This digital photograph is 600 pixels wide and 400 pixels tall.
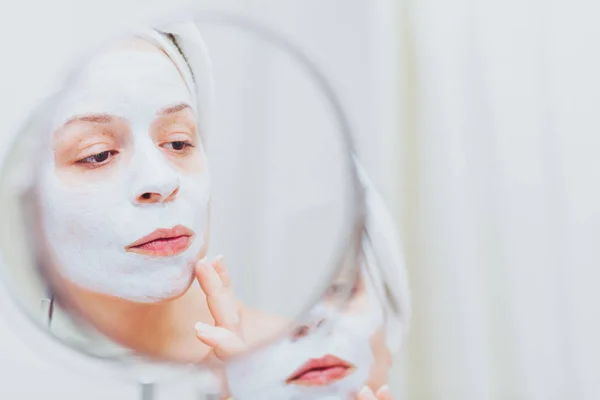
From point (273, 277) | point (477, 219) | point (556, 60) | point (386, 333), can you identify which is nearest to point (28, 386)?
point (273, 277)

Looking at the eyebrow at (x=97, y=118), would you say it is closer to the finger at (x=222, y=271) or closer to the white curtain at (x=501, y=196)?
the finger at (x=222, y=271)

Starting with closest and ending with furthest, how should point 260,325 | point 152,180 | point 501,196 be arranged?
point 152,180
point 260,325
point 501,196

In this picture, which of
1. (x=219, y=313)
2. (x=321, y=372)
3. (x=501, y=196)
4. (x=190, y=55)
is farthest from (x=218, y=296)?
(x=501, y=196)

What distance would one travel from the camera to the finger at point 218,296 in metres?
0.60

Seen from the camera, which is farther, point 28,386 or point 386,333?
point 28,386

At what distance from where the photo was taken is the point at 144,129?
0.56 metres

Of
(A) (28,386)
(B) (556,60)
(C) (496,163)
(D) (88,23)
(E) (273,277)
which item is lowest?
(A) (28,386)

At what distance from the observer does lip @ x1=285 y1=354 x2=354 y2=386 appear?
616 mm

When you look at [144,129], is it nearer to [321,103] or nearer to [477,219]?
[321,103]

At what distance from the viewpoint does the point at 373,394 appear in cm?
65

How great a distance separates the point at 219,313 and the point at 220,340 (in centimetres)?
3

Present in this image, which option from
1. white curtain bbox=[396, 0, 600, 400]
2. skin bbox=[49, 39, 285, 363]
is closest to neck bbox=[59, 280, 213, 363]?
skin bbox=[49, 39, 285, 363]

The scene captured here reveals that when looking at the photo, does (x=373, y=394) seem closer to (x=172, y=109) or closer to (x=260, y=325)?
(x=260, y=325)

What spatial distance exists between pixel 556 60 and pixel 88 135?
56cm
